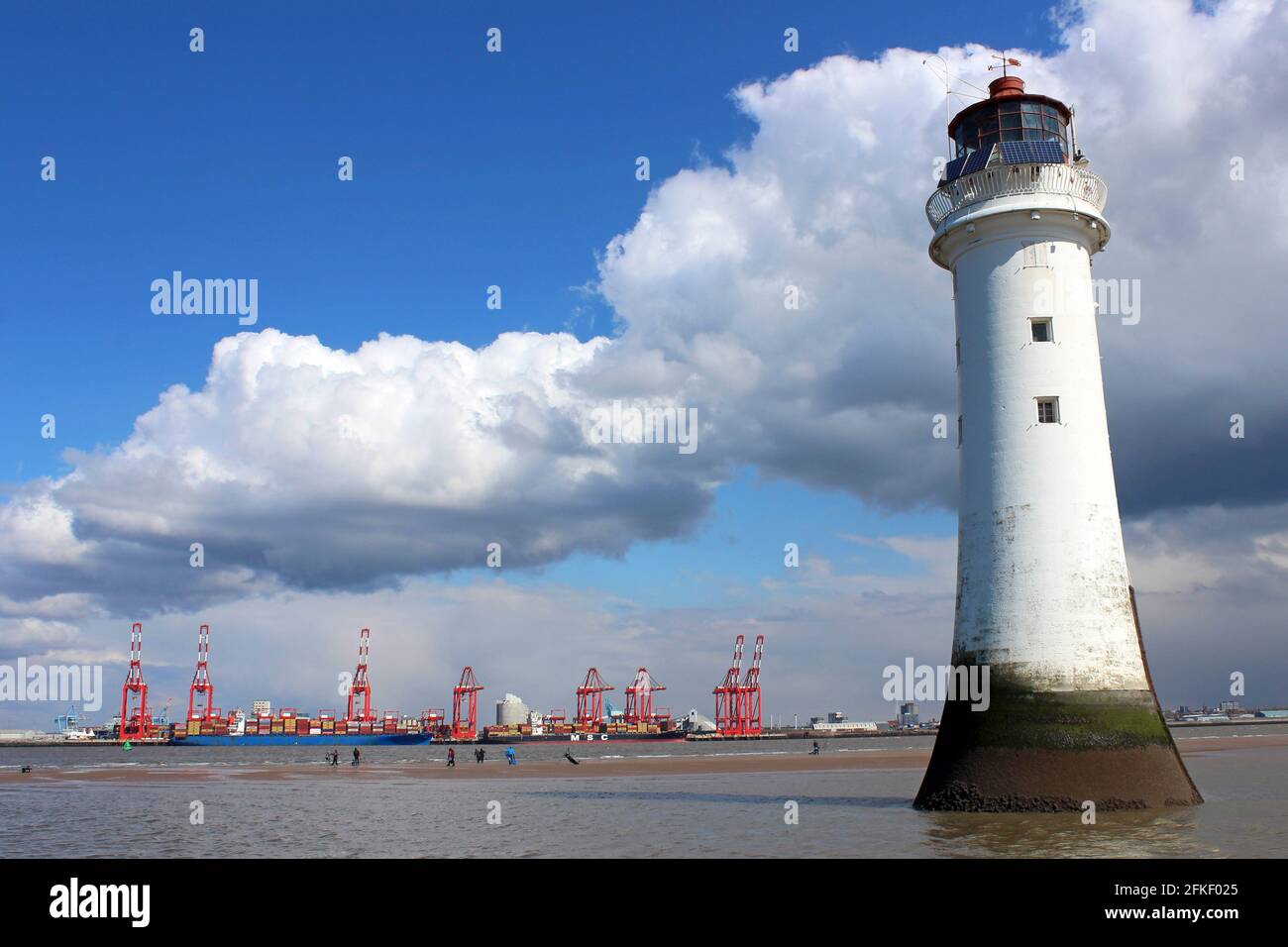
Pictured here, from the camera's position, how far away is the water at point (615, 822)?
19.3m

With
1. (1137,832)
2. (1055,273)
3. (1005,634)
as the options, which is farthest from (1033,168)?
(1137,832)

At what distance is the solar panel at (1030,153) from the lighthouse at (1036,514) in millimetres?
44

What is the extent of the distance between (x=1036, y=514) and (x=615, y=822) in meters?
14.6

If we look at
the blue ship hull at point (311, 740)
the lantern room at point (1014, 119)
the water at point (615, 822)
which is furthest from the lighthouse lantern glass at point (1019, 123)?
the blue ship hull at point (311, 740)

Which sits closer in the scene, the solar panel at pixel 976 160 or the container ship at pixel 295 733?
the solar panel at pixel 976 160

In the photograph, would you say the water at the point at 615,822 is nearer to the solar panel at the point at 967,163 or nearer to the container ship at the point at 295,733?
the solar panel at the point at 967,163

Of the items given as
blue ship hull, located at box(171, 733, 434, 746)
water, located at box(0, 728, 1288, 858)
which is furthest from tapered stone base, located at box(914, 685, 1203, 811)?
blue ship hull, located at box(171, 733, 434, 746)

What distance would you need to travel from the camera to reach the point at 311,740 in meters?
169

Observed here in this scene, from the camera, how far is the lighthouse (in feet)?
68.3

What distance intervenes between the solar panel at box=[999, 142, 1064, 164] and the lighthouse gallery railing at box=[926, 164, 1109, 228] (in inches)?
10.1

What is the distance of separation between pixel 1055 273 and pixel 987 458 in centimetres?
463

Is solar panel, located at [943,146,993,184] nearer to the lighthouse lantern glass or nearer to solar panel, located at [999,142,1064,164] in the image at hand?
the lighthouse lantern glass
